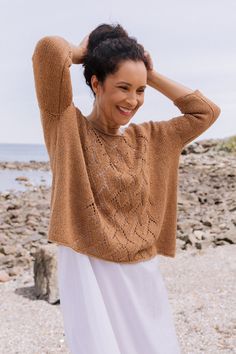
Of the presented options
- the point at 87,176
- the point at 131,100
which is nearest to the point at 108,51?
the point at 131,100

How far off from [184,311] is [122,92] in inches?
124

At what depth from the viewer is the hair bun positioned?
7.85 ft

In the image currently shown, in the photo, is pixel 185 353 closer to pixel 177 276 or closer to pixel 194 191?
pixel 177 276

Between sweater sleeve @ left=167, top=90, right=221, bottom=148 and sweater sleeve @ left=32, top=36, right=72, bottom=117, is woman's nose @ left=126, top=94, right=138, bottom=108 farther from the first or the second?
sweater sleeve @ left=167, top=90, right=221, bottom=148

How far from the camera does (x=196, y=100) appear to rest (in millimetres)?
2590

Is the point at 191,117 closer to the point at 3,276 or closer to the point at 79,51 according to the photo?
the point at 79,51

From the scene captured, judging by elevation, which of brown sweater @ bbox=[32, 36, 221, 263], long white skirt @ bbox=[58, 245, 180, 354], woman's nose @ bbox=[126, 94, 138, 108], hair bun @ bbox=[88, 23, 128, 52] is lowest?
long white skirt @ bbox=[58, 245, 180, 354]

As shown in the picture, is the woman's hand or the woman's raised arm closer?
the woman's hand

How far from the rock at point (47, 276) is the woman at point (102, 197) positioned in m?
3.21

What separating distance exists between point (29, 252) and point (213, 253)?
8.61 ft

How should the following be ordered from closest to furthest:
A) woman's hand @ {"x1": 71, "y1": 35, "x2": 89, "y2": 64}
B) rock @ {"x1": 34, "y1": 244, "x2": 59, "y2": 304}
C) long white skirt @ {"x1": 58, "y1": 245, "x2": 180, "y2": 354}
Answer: long white skirt @ {"x1": 58, "y1": 245, "x2": 180, "y2": 354}, woman's hand @ {"x1": 71, "y1": 35, "x2": 89, "y2": 64}, rock @ {"x1": 34, "y1": 244, "x2": 59, "y2": 304}

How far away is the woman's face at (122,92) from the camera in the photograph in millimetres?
2281

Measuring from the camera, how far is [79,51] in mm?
2383

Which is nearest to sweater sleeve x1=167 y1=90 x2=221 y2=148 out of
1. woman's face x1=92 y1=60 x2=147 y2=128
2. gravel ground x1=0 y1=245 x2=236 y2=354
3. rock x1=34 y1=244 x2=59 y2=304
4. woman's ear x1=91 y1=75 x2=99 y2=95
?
woman's face x1=92 y1=60 x2=147 y2=128
